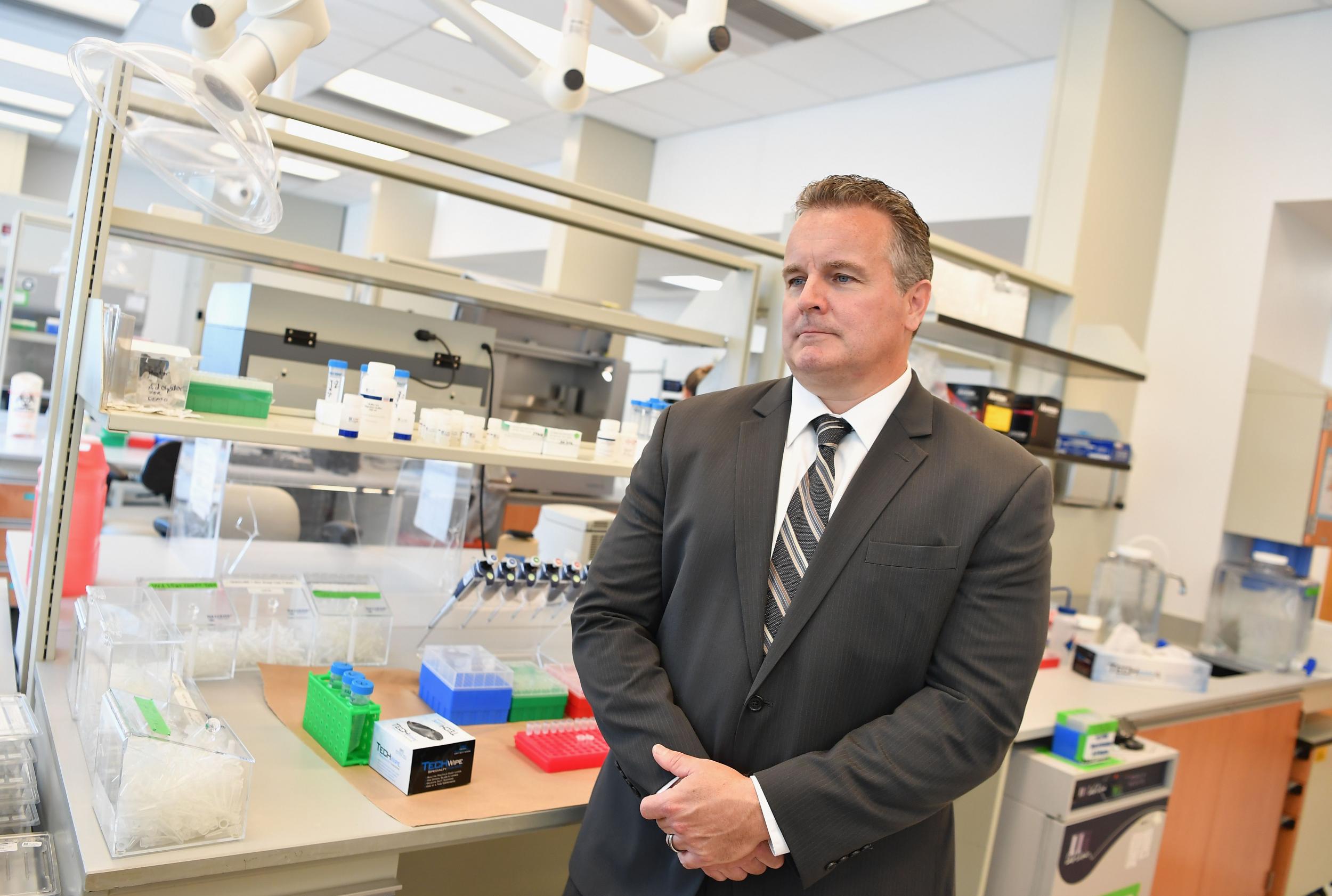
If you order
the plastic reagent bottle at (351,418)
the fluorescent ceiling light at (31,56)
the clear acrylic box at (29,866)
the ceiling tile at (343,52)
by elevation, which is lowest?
the clear acrylic box at (29,866)

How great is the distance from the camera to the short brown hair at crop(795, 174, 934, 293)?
1.34 metres

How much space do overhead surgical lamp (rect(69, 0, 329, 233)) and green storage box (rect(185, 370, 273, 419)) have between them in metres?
0.31

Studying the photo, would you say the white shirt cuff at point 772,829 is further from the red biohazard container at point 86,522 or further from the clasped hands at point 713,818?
the red biohazard container at point 86,522

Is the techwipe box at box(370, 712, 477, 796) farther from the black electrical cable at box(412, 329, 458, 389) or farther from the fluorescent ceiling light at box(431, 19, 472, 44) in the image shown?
the fluorescent ceiling light at box(431, 19, 472, 44)

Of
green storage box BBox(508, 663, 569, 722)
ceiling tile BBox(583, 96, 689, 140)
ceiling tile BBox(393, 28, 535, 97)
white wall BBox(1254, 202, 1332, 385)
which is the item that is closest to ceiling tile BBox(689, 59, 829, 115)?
ceiling tile BBox(583, 96, 689, 140)

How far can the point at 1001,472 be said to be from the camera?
133cm

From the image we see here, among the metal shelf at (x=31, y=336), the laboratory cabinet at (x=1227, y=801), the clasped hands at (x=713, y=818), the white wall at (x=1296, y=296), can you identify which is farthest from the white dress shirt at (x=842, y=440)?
the metal shelf at (x=31, y=336)

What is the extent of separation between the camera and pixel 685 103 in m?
6.00

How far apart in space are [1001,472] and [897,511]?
0.16 m

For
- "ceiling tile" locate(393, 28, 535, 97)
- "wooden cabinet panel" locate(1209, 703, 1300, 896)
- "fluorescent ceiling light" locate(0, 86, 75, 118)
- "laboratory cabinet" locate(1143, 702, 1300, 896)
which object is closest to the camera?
"laboratory cabinet" locate(1143, 702, 1300, 896)

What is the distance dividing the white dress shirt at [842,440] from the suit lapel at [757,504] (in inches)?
0.6

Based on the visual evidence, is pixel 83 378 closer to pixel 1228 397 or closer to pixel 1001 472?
pixel 1001 472

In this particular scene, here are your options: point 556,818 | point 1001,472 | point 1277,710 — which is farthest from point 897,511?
point 1277,710

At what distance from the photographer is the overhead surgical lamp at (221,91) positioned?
4.17ft
